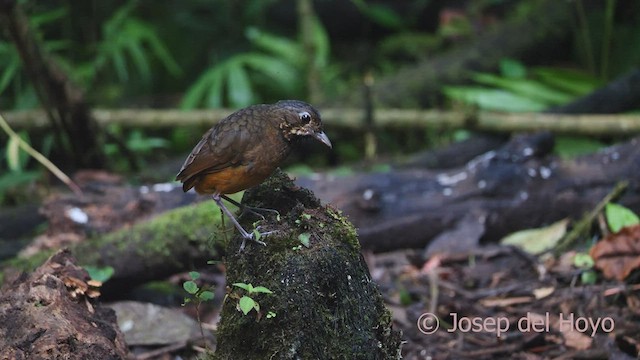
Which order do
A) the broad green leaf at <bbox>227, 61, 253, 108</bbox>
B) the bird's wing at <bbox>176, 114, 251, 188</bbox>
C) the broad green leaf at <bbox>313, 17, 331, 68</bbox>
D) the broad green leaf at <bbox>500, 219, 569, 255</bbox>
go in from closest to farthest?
the bird's wing at <bbox>176, 114, 251, 188</bbox>
the broad green leaf at <bbox>500, 219, 569, 255</bbox>
the broad green leaf at <bbox>227, 61, 253, 108</bbox>
the broad green leaf at <bbox>313, 17, 331, 68</bbox>

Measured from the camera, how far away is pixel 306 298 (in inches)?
117

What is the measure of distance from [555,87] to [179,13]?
173 inches

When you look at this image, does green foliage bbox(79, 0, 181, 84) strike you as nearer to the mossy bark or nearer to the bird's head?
the mossy bark

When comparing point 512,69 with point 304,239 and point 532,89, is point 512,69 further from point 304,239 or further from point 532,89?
point 304,239

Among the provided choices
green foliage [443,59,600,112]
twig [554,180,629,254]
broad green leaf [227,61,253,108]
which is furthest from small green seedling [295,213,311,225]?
broad green leaf [227,61,253,108]

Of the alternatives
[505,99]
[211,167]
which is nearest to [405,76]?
[505,99]

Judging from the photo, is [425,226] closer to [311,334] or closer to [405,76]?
[311,334]

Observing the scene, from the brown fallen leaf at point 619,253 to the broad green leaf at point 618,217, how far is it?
217mm

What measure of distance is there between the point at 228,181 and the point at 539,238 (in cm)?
269

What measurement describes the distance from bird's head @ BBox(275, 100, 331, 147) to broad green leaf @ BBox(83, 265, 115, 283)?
157cm

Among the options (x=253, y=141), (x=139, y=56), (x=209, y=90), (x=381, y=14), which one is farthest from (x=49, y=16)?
(x=253, y=141)

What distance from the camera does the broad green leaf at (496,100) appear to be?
8.22 metres

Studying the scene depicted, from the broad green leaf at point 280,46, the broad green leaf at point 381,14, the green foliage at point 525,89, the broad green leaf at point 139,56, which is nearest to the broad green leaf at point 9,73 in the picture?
the broad green leaf at point 139,56

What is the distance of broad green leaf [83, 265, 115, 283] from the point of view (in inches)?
174
